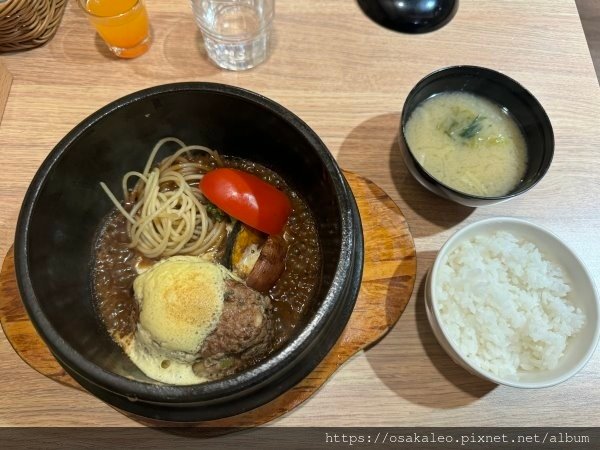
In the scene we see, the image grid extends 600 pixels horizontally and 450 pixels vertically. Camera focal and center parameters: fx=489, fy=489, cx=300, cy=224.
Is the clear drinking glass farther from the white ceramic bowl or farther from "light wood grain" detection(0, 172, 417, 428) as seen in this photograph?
the white ceramic bowl

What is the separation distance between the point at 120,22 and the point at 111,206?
24.7 inches

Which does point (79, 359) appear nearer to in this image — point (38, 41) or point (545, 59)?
point (38, 41)

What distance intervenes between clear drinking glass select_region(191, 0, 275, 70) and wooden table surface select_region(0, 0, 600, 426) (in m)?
0.05

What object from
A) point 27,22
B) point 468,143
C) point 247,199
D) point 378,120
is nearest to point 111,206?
point 247,199

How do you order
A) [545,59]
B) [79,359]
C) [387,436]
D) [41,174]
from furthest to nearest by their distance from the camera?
1. [545,59]
2. [387,436]
3. [41,174]
4. [79,359]

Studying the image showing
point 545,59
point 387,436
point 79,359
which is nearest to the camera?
point 79,359

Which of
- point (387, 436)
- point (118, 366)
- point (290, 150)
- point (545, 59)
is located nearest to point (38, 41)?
point (290, 150)

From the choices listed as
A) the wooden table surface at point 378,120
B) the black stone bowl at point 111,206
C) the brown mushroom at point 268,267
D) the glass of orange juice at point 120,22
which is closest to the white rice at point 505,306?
the wooden table surface at point 378,120

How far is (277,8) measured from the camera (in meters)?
1.88

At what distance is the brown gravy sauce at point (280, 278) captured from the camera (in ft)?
4.40

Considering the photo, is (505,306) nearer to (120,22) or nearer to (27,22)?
(120,22)

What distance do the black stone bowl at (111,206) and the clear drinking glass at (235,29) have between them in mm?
412

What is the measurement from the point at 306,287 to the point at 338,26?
1048mm

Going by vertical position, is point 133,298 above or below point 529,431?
above
